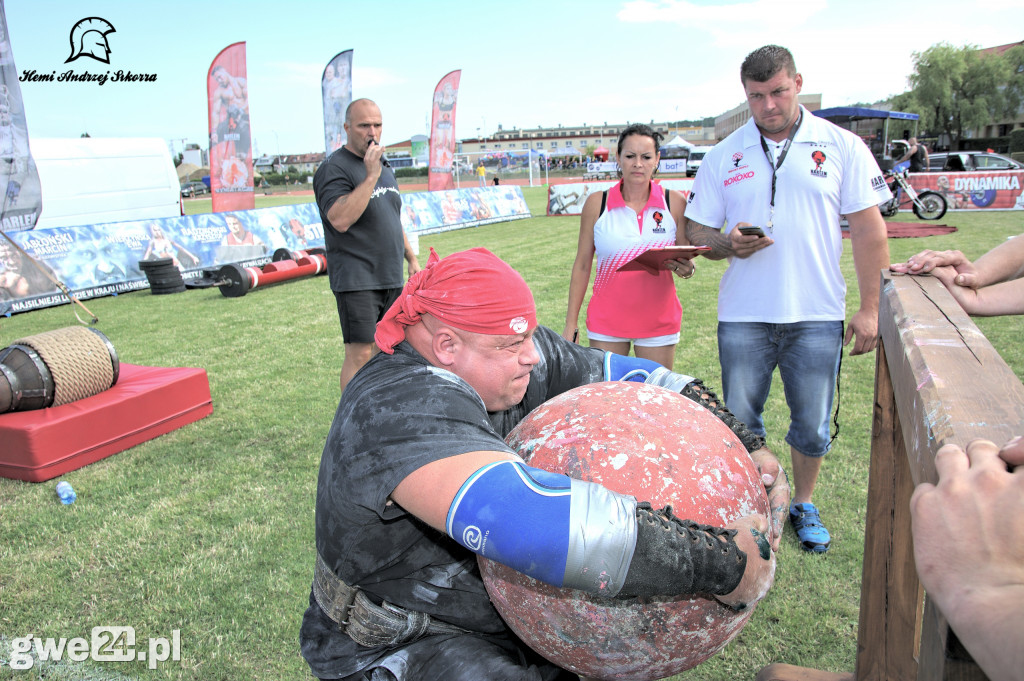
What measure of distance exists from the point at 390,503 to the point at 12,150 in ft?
42.5

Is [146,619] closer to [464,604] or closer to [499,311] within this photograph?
[464,604]

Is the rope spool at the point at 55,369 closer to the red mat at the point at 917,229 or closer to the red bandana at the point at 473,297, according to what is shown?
the red bandana at the point at 473,297

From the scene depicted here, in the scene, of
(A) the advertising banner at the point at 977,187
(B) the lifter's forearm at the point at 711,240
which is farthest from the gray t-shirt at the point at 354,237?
(A) the advertising banner at the point at 977,187

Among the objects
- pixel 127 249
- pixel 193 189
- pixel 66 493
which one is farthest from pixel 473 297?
pixel 193 189

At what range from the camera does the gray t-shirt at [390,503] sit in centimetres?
158

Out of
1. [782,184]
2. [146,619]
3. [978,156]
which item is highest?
[978,156]

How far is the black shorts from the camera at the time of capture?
17.7 ft

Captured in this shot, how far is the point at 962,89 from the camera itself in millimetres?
61250

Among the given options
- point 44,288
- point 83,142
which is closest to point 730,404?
point 44,288

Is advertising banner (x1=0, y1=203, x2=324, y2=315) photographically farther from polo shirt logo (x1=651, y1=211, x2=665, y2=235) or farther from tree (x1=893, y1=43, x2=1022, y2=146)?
tree (x1=893, y1=43, x2=1022, y2=146)

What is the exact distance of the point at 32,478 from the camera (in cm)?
484

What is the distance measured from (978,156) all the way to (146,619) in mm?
28827

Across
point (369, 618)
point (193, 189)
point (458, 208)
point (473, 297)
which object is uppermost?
point (193, 189)

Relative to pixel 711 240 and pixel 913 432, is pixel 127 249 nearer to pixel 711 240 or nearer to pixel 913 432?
pixel 711 240
